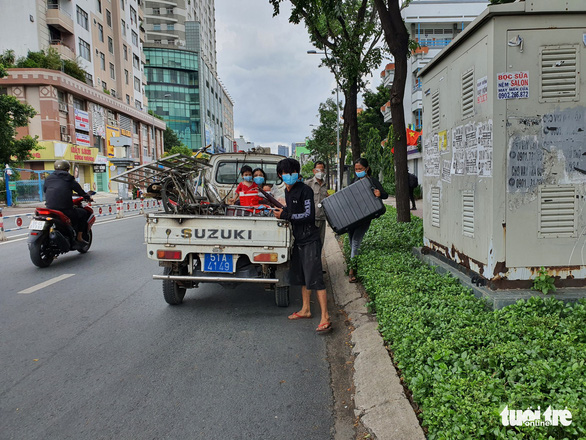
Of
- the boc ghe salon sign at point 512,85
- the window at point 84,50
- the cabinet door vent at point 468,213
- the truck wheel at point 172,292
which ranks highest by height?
the window at point 84,50

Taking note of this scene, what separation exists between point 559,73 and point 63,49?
138 feet

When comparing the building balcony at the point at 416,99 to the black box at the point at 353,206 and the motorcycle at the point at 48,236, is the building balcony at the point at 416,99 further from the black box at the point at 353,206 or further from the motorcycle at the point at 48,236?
the motorcycle at the point at 48,236

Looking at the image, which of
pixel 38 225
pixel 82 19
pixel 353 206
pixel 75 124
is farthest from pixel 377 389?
pixel 82 19

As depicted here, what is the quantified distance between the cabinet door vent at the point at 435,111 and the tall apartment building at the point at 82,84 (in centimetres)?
2774

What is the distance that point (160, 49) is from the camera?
262 feet

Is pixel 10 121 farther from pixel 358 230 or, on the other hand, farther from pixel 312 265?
pixel 312 265

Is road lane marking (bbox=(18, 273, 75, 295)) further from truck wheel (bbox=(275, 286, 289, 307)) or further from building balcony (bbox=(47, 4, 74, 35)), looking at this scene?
building balcony (bbox=(47, 4, 74, 35))

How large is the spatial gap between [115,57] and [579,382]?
54.7m

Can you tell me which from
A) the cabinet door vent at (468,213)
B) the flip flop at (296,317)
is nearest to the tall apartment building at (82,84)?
the flip flop at (296,317)

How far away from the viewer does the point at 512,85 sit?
3.91 meters

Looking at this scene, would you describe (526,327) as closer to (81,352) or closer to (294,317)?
(294,317)

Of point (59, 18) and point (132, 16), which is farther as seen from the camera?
point (132, 16)

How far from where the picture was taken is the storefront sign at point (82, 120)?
38.2 m

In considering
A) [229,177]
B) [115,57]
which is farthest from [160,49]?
[229,177]
